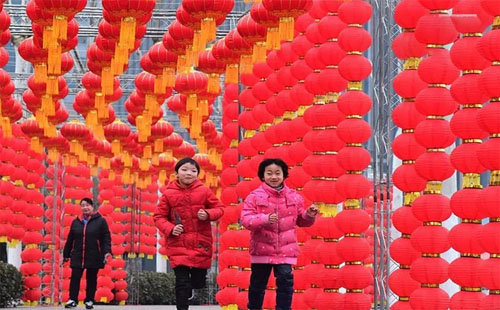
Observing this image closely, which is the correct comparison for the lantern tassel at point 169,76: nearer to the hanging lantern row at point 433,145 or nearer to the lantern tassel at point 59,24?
the lantern tassel at point 59,24

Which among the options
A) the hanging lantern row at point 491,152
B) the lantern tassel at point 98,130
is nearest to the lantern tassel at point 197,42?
the lantern tassel at point 98,130

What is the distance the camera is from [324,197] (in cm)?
1036

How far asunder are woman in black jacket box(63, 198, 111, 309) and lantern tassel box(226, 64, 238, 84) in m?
2.50

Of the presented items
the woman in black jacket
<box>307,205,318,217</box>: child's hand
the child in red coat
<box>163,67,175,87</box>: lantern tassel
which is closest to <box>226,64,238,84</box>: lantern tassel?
<box>163,67,175,87</box>: lantern tassel

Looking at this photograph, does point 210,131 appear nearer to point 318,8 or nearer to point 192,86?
point 192,86

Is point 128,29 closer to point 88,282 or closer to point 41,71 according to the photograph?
point 41,71

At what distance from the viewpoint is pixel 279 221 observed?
29.6 feet

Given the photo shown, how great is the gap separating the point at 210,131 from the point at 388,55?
10751 millimetres

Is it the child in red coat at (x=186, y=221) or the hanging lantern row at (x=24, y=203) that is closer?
the child in red coat at (x=186, y=221)

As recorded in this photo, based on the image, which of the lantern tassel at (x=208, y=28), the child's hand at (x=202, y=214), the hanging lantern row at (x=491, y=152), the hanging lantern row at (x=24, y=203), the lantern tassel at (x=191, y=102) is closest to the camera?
the hanging lantern row at (x=491, y=152)

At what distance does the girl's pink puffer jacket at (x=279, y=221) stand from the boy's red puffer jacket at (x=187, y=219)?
48cm

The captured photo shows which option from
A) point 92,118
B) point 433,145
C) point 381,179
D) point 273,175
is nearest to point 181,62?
point 92,118

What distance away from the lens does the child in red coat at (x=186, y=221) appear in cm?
939

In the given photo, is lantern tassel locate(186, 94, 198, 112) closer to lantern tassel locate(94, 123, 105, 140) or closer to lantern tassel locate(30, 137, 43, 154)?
lantern tassel locate(94, 123, 105, 140)
